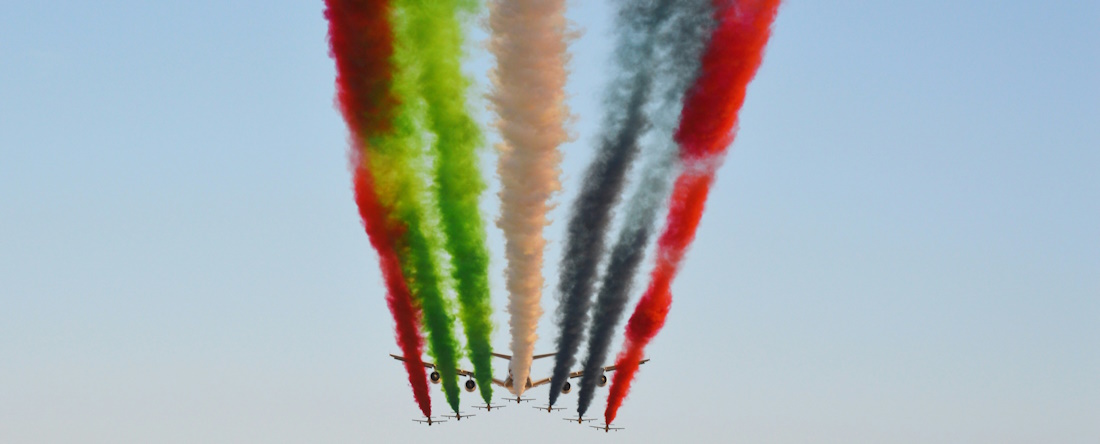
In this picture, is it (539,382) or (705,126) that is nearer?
(705,126)

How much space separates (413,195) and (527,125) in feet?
22.3

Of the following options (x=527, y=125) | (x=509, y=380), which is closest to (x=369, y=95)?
(x=527, y=125)

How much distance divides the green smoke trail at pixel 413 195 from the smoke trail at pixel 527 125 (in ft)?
9.93

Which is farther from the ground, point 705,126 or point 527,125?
point 705,126

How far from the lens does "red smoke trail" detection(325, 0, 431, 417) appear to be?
44000 millimetres

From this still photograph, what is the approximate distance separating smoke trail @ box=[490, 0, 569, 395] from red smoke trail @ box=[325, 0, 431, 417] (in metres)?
3.72

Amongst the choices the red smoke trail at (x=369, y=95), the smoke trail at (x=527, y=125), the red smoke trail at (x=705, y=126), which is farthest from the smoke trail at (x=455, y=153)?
the red smoke trail at (x=705, y=126)

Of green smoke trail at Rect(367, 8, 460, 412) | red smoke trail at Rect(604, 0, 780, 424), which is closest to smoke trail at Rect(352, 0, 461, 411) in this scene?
green smoke trail at Rect(367, 8, 460, 412)

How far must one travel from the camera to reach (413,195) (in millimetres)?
51125

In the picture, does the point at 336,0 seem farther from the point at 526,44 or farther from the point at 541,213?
the point at 541,213

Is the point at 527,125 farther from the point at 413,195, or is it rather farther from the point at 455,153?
the point at 413,195

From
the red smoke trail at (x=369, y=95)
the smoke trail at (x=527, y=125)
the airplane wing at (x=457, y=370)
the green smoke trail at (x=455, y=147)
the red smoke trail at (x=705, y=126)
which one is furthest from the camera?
the airplane wing at (x=457, y=370)

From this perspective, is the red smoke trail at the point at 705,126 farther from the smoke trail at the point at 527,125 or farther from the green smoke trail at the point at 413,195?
the green smoke trail at the point at 413,195

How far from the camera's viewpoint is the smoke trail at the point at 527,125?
42719mm
